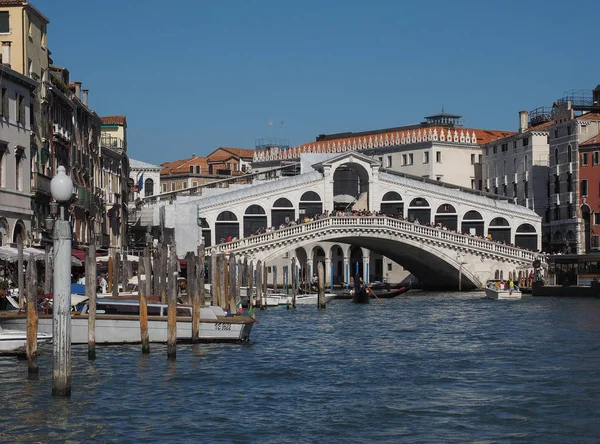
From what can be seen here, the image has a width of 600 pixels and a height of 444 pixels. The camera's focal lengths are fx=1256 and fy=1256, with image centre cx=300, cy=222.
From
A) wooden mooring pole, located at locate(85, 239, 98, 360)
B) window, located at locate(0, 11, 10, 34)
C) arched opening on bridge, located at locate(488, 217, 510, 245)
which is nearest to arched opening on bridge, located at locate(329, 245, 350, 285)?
arched opening on bridge, located at locate(488, 217, 510, 245)

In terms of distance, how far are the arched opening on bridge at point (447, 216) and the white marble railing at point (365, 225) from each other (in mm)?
4931

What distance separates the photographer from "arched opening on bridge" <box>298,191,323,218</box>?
59.5 metres

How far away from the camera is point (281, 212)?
193ft

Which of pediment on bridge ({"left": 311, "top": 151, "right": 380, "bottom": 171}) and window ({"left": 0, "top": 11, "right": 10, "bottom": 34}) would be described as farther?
pediment on bridge ({"left": 311, "top": 151, "right": 380, "bottom": 171})

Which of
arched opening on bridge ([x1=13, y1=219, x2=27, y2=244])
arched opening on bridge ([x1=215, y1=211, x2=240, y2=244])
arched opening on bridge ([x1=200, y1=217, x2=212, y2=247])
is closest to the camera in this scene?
arched opening on bridge ([x1=13, y1=219, x2=27, y2=244])

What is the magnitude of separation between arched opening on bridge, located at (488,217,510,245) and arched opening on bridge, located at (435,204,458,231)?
1.74m

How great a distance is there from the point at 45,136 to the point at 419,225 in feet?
73.4

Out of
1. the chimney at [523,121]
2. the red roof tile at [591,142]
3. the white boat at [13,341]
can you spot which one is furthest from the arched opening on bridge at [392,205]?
the white boat at [13,341]

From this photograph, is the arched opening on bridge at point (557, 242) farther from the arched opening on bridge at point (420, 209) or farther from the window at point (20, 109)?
the window at point (20, 109)

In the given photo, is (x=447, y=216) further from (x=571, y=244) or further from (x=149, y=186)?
(x=149, y=186)

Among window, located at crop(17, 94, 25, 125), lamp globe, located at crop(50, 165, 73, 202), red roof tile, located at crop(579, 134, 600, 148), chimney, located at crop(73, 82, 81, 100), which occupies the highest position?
chimney, located at crop(73, 82, 81, 100)

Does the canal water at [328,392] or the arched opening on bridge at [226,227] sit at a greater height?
the arched opening on bridge at [226,227]

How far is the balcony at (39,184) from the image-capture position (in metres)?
33.1

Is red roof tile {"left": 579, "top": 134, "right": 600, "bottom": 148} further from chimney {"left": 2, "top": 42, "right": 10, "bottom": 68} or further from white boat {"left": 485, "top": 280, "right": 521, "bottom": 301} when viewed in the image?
chimney {"left": 2, "top": 42, "right": 10, "bottom": 68}
